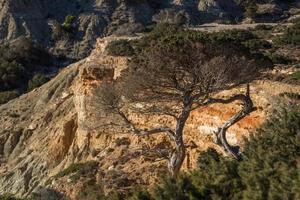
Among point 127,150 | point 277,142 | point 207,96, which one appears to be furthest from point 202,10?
point 277,142

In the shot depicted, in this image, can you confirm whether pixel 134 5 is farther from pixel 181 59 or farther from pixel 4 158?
Result: pixel 181 59

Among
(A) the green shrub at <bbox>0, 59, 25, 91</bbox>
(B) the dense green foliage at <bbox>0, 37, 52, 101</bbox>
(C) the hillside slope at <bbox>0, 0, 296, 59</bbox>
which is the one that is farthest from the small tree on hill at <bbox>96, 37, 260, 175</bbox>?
(C) the hillside slope at <bbox>0, 0, 296, 59</bbox>

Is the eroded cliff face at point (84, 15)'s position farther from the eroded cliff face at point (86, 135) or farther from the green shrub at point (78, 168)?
the green shrub at point (78, 168)

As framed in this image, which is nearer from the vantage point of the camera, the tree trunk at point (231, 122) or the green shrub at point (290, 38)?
the tree trunk at point (231, 122)

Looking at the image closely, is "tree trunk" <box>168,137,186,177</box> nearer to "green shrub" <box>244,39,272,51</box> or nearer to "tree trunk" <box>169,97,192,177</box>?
"tree trunk" <box>169,97,192,177</box>

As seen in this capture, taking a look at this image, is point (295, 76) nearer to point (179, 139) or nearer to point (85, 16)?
point (179, 139)

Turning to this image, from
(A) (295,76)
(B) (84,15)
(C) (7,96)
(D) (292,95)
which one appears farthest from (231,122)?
A: (B) (84,15)

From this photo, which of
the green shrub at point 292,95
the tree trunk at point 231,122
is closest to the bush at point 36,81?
the green shrub at point 292,95
